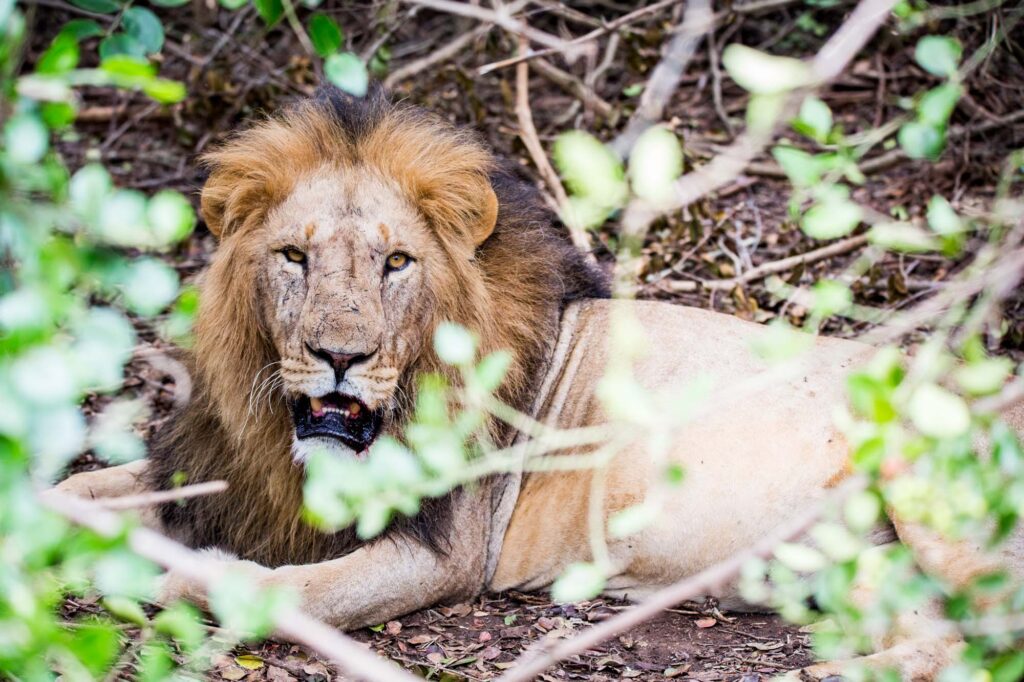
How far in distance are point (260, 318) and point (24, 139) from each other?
8.51ft

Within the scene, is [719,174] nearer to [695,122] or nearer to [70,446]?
[70,446]

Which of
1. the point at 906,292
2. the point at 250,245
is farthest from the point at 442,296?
the point at 906,292

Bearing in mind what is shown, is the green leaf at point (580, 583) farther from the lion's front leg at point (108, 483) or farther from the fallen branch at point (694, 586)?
Result: the lion's front leg at point (108, 483)

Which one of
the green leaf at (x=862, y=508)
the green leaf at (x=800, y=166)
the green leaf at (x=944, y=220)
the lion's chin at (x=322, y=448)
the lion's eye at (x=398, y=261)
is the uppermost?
the green leaf at (x=800, y=166)

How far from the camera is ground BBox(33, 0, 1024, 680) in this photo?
668 cm

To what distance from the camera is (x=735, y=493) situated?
4.82 metres

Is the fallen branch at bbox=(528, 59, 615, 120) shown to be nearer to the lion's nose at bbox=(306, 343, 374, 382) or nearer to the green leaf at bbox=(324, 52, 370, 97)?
the lion's nose at bbox=(306, 343, 374, 382)

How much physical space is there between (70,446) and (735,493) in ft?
11.1

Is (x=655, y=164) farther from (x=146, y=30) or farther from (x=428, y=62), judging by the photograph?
(x=428, y=62)

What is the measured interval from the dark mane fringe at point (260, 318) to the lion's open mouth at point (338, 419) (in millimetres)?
222

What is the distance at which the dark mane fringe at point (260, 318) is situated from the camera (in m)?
4.54

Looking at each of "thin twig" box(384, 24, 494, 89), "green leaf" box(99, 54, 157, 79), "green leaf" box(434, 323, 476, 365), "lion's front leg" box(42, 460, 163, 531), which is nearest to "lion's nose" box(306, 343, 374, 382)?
"lion's front leg" box(42, 460, 163, 531)

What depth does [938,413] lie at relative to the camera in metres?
1.95

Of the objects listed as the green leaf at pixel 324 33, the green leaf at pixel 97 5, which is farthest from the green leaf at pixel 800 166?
the green leaf at pixel 97 5
